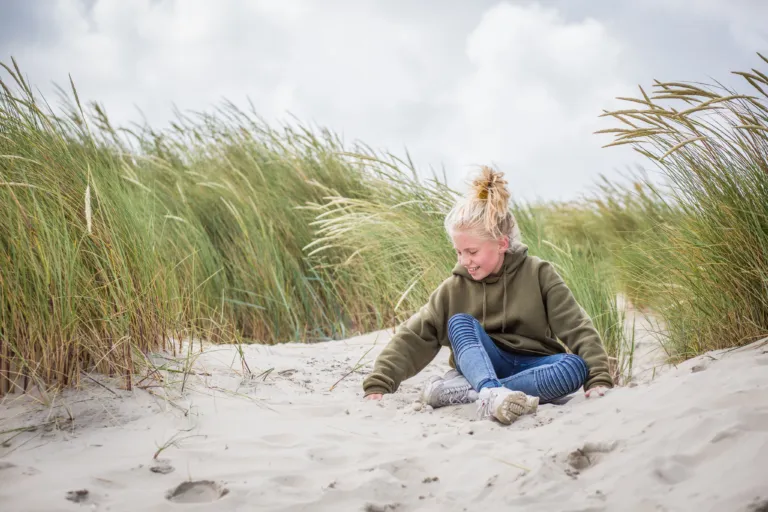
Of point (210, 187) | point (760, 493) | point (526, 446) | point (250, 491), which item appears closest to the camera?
point (760, 493)

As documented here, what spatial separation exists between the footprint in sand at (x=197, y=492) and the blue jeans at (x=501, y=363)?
1.16m

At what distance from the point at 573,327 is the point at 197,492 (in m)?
1.71

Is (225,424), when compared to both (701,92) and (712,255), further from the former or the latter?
(701,92)

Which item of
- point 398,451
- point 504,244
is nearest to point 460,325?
point 504,244

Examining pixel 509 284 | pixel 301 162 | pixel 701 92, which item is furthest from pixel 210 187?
pixel 701 92

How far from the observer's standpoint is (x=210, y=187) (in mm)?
5352

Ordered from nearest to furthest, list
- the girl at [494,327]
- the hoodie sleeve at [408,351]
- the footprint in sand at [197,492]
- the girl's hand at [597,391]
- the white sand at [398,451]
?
the white sand at [398,451] < the footprint in sand at [197,492] < the girl's hand at [597,391] < the girl at [494,327] < the hoodie sleeve at [408,351]

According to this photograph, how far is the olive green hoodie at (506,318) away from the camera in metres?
3.04

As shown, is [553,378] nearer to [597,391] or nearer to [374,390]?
[597,391]

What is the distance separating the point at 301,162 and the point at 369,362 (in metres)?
2.34

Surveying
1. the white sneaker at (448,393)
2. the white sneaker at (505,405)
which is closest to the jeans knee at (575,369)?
the white sneaker at (505,405)

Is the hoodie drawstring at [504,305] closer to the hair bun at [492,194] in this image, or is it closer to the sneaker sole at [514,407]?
the hair bun at [492,194]

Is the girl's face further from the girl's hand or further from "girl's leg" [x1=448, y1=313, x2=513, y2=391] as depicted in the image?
the girl's hand

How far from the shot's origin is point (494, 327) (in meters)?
3.14
